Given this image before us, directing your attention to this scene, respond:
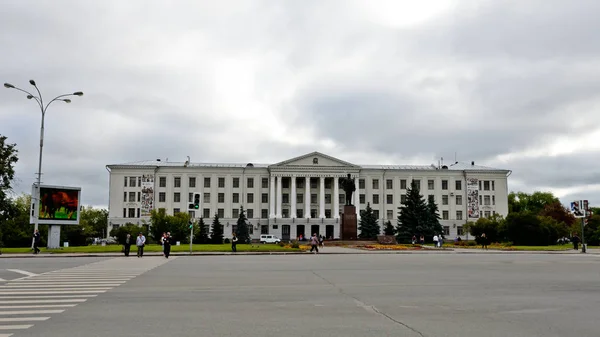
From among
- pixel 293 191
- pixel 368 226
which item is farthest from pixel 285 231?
pixel 368 226

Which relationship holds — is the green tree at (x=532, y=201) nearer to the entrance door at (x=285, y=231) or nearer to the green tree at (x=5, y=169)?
the entrance door at (x=285, y=231)

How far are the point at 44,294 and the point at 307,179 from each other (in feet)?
307

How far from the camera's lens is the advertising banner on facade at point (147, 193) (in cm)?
10356

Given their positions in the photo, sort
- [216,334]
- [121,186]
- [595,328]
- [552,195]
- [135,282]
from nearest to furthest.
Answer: [216,334]
[595,328]
[135,282]
[121,186]
[552,195]

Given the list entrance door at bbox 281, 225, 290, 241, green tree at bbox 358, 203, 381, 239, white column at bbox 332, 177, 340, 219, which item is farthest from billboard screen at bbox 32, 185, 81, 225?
white column at bbox 332, 177, 340, 219

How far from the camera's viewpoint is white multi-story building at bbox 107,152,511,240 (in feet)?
343

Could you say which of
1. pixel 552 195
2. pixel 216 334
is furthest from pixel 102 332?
pixel 552 195

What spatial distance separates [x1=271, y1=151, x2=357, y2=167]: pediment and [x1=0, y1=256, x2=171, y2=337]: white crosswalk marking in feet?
283

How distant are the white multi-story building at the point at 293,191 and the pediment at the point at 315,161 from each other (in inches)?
7.9

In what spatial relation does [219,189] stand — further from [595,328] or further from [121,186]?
[595,328]

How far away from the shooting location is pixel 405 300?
12195mm

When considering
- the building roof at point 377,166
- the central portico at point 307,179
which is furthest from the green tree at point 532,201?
the central portico at point 307,179

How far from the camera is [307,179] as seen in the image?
10638 centimetres

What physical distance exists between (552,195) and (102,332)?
148 metres
